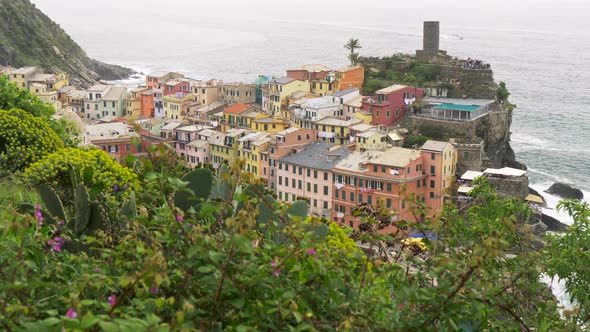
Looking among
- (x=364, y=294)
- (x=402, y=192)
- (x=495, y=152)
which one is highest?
(x=402, y=192)

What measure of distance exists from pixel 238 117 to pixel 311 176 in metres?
9.13

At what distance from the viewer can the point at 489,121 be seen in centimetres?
3594

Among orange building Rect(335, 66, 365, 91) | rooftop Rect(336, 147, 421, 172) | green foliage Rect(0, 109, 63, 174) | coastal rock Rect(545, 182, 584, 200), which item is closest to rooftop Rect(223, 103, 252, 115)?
orange building Rect(335, 66, 365, 91)

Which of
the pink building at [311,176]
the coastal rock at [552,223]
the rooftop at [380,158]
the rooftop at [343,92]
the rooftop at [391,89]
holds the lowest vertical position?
the coastal rock at [552,223]

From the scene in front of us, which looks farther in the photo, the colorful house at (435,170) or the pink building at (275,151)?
the pink building at (275,151)

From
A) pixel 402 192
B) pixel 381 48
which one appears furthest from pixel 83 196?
pixel 381 48

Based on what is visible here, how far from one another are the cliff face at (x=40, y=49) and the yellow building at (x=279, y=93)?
59.9 feet

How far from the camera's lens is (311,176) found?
2877 centimetres

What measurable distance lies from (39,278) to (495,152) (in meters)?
33.6

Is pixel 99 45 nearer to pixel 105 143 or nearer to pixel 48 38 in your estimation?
pixel 48 38

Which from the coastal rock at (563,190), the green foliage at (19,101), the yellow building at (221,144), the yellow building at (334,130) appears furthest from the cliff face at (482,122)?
the green foliage at (19,101)

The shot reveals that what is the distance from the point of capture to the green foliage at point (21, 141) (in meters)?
9.23

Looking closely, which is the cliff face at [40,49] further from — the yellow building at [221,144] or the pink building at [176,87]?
the yellow building at [221,144]

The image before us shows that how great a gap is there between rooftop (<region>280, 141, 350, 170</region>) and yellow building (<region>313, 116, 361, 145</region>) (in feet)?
8.98
